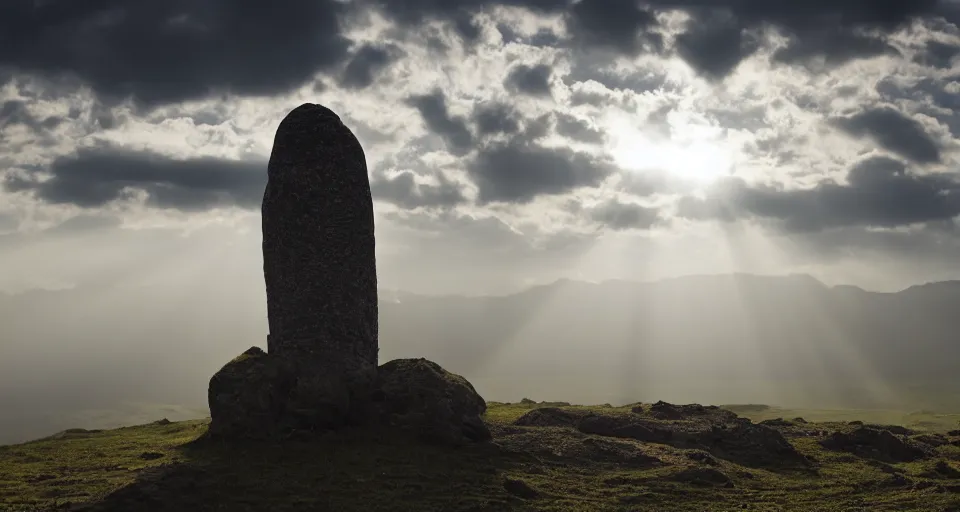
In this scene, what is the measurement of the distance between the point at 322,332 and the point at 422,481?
Result: 10.4m

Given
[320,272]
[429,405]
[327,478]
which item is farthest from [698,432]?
[320,272]

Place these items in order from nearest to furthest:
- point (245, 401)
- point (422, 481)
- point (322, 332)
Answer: point (422, 481)
point (245, 401)
point (322, 332)

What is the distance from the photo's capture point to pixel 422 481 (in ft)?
109

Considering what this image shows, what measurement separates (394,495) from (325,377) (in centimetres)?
963

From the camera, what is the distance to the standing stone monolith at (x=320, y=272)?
39219 millimetres

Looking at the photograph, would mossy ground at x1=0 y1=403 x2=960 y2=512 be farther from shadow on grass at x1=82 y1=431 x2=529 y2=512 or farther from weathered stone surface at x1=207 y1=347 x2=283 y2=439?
weathered stone surface at x1=207 y1=347 x2=283 y2=439

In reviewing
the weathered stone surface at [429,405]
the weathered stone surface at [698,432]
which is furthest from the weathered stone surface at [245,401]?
the weathered stone surface at [698,432]

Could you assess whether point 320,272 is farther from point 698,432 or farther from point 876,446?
point 876,446

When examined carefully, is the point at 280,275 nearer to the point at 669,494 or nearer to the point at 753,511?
the point at 669,494

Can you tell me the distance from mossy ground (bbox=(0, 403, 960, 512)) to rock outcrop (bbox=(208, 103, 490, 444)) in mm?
1522

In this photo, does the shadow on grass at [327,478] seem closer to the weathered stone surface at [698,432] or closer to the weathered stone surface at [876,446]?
the weathered stone surface at [698,432]

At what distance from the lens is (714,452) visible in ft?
145

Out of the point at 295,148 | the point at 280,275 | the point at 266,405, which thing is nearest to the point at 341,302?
the point at 280,275

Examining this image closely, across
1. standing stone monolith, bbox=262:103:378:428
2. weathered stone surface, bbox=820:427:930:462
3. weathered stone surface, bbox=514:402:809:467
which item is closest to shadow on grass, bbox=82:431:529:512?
standing stone monolith, bbox=262:103:378:428
